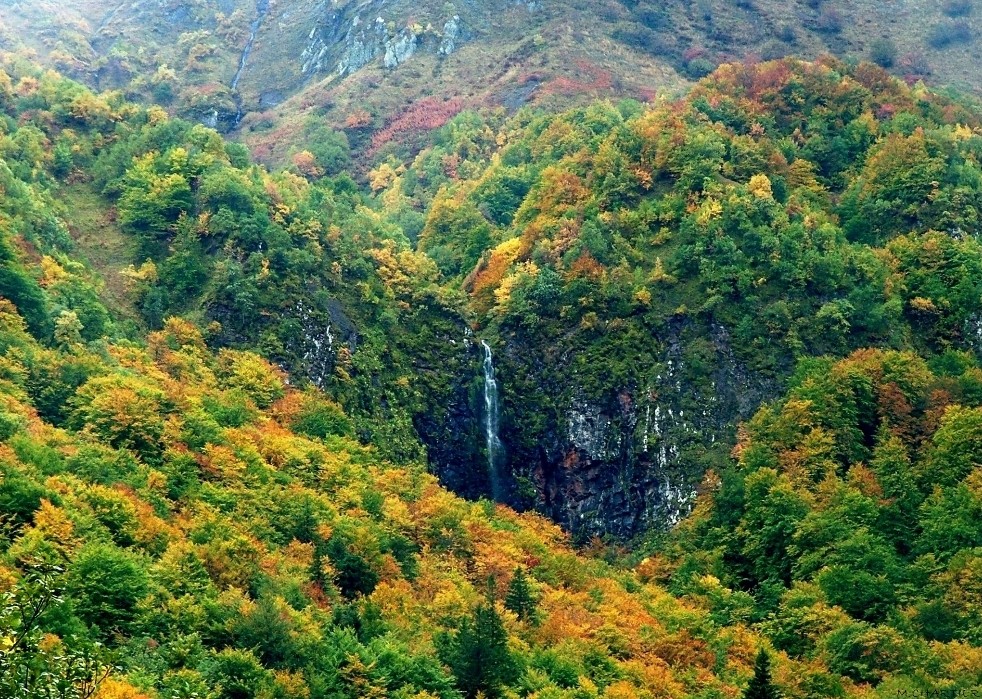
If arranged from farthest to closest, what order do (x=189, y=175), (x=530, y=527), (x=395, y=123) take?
(x=395, y=123) → (x=189, y=175) → (x=530, y=527)

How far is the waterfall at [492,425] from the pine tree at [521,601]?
58.4ft

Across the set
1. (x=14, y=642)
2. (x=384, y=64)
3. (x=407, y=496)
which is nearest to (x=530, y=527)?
(x=407, y=496)

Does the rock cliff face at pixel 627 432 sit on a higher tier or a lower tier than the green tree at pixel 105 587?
lower

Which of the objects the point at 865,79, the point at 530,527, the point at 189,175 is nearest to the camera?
the point at 530,527

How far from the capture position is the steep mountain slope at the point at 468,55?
362 ft

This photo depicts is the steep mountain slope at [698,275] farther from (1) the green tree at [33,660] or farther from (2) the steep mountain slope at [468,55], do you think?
(1) the green tree at [33,660]

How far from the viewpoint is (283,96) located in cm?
12631

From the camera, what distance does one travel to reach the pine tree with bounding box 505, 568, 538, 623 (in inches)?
1682

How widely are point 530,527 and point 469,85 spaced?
70.4 metres

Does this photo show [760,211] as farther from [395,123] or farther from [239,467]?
[395,123]

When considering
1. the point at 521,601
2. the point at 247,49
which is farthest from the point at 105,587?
the point at 247,49

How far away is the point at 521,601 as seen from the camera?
42906 millimetres

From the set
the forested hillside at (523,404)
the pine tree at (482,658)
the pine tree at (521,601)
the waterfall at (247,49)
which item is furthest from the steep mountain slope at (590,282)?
the waterfall at (247,49)

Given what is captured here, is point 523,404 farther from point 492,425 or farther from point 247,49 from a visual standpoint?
point 247,49
